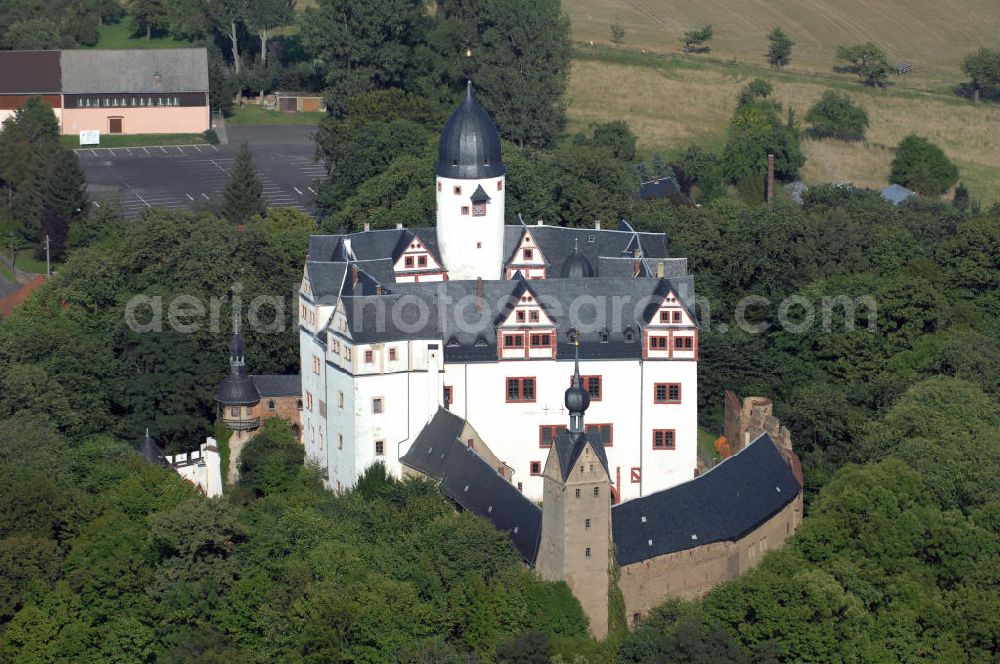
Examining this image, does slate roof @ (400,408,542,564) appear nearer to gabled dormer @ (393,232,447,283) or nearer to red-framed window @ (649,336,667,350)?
gabled dormer @ (393,232,447,283)

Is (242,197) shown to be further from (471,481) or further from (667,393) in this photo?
(471,481)

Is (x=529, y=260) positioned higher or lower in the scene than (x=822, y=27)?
lower

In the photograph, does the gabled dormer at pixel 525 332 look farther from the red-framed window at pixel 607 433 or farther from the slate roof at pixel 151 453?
the slate roof at pixel 151 453

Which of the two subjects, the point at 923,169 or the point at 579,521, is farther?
the point at 923,169

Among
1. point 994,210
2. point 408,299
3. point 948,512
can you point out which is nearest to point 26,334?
point 408,299

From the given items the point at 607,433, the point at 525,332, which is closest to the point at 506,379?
the point at 525,332
